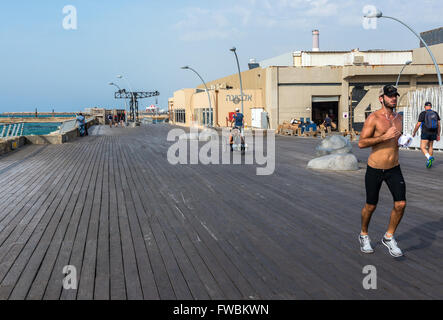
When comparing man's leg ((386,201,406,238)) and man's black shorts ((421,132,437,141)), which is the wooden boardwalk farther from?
man's black shorts ((421,132,437,141))

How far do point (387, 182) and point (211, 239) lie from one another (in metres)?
2.35

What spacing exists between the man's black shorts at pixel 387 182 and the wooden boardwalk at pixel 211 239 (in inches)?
28.5

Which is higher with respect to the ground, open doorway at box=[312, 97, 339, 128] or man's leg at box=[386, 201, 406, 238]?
open doorway at box=[312, 97, 339, 128]

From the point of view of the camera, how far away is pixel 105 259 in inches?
193

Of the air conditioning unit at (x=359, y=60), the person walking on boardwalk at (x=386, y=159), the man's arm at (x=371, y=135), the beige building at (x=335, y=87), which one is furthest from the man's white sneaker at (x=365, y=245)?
the air conditioning unit at (x=359, y=60)

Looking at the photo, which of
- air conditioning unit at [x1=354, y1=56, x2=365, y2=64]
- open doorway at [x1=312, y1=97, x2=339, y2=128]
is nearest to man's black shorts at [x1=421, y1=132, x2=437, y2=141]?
open doorway at [x1=312, y1=97, x2=339, y2=128]

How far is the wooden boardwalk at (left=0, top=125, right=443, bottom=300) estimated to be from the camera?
160 inches

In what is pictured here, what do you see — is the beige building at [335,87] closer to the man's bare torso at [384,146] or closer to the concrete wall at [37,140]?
the concrete wall at [37,140]

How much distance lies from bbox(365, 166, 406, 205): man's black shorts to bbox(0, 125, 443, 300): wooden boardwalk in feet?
2.37

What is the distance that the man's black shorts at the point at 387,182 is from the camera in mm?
4670

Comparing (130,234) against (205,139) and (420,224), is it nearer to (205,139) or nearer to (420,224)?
(420,224)

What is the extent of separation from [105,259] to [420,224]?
178 inches

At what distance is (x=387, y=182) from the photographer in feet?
15.8
